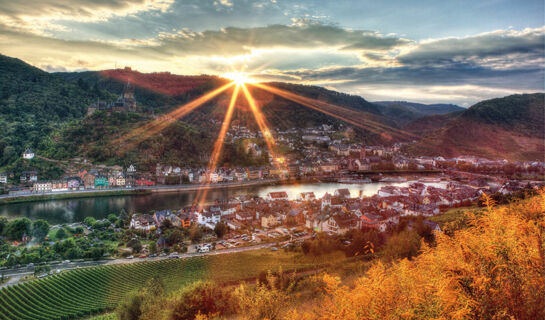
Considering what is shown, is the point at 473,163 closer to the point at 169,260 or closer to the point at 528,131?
the point at 528,131

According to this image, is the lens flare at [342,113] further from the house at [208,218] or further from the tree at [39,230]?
the tree at [39,230]

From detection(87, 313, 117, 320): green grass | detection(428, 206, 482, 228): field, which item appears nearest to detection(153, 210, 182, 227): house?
detection(87, 313, 117, 320): green grass

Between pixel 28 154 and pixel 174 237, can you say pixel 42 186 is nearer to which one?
pixel 28 154

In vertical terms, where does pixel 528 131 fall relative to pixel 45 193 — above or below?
above

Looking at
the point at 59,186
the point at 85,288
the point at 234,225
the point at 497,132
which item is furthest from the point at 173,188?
the point at 497,132

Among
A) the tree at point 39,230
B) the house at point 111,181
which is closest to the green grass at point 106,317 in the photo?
the tree at point 39,230

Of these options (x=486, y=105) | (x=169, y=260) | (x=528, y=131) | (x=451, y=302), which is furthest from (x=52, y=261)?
(x=486, y=105)
